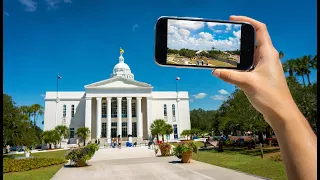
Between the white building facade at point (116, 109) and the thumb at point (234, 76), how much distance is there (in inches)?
1859

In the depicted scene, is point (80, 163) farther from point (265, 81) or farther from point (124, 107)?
point (124, 107)

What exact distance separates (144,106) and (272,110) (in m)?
52.2

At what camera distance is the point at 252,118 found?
19891 mm

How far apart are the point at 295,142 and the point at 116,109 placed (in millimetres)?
52613

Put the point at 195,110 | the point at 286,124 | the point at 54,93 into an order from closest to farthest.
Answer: the point at 286,124 → the point at 54,93 → the point at 195,110

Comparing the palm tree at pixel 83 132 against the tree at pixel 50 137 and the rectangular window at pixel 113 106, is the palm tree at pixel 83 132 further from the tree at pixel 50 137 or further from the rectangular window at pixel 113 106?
the rectangular window at pixel 113 106

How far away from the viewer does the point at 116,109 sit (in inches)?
2088

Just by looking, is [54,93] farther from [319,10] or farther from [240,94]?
[319,10]

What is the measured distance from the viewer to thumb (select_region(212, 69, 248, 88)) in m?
1.62

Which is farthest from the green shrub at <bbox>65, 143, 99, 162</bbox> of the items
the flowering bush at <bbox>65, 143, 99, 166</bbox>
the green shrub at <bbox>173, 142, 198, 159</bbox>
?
the green shrub at <bbox>173, 142, 198, 159</bbox>

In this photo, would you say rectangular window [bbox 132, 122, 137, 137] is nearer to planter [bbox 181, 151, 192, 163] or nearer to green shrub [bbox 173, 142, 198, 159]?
green shrub [bbox 173, 142, 198, 159]

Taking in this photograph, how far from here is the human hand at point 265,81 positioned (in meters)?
1.55

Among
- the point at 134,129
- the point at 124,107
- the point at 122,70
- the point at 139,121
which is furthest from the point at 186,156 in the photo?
the point at 122,70

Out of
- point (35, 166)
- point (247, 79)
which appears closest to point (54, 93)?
point (35, 166)
